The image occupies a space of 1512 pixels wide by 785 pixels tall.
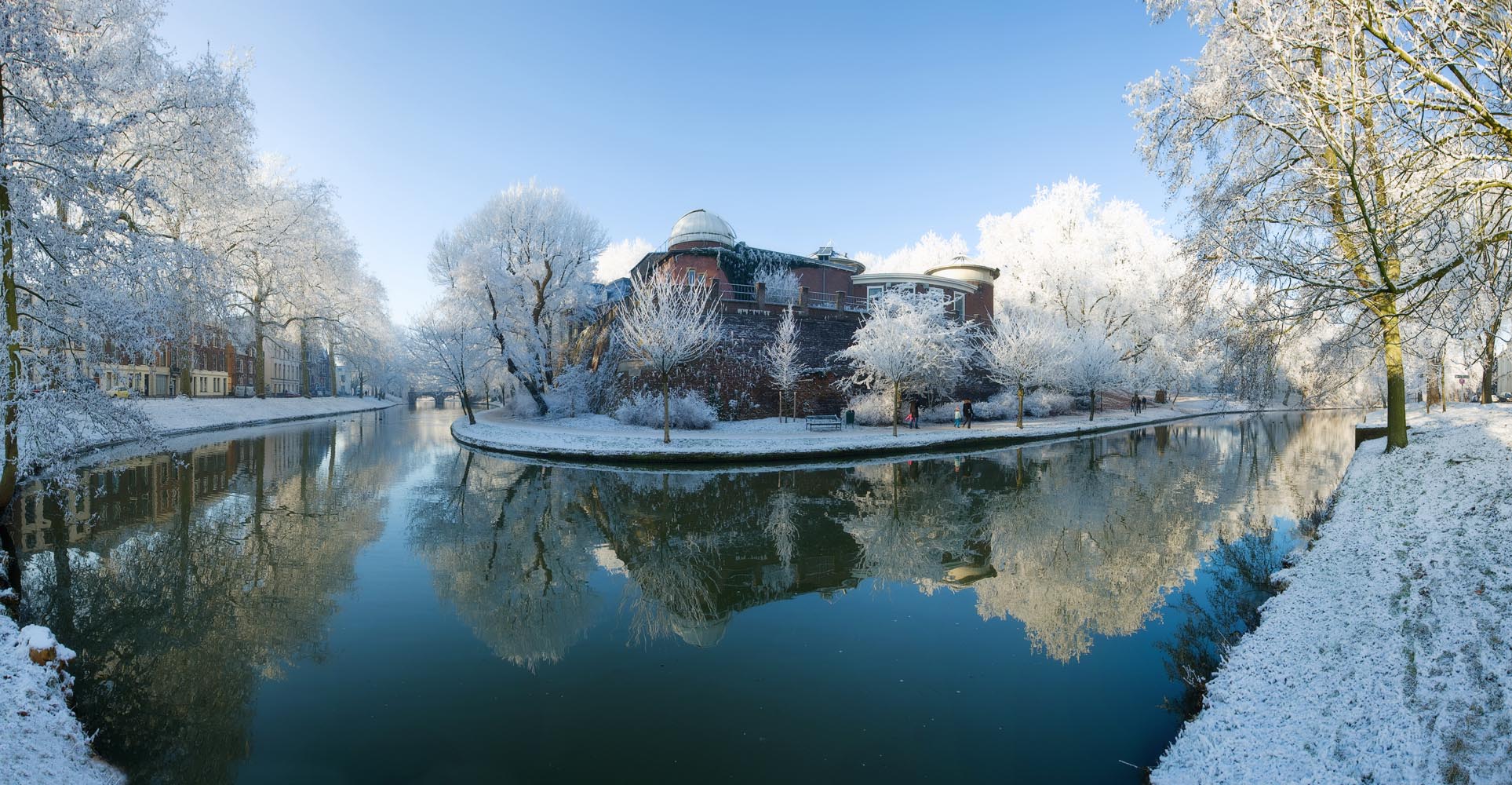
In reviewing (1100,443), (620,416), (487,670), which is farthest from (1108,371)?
(487,670)

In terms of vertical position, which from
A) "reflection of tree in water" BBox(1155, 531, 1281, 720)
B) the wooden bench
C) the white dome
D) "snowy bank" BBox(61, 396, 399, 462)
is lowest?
"reflection of tree in water" BBox(1155, 531, 1281, 720)

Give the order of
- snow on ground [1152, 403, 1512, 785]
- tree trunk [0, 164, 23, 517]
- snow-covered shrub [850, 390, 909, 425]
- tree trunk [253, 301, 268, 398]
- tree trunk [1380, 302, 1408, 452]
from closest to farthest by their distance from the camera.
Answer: snow on ground [1152, 403, 1512, 785]
tree trunk [0, 164, 23, 517]
tree trunk [1380, 302, 1408, 452]
snow-covered shrub [850, 390, 909, 425]
tree trunk [253, 301, 268, 398]

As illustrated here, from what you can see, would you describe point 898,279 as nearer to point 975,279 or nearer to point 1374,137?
point 975,279

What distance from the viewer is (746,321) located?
29656 millimetres

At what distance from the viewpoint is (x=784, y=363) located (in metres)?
27.1

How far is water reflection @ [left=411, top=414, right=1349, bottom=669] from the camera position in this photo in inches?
269

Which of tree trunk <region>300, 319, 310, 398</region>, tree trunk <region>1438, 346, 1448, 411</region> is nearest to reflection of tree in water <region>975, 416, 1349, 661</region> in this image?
tree trunk <region>1438, 346, 1448, 411</region>

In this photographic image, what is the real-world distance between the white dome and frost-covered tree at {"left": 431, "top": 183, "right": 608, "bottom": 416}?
461 centimetres

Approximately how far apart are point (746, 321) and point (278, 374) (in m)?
71.4

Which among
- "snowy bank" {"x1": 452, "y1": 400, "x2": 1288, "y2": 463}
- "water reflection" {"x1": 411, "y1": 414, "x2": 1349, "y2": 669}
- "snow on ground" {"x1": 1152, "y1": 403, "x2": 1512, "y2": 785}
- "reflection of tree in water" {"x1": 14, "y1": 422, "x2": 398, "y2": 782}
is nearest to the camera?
"snow on ground" {"x1": 1152, "y1": 403, "x2": 1512, "y2": 785}

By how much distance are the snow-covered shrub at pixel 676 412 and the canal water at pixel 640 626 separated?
35.5 ft

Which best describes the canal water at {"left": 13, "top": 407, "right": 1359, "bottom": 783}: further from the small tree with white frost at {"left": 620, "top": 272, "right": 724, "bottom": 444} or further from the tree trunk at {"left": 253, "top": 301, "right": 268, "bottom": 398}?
the tree trunk at {"left": 253, "top": 301, "right": 268, "bottom": 398}

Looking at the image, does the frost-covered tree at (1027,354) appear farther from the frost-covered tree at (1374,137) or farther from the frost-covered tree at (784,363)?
the frost-covered tree at (1374,137)

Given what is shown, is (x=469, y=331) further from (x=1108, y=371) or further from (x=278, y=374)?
(x=278, y=374)
